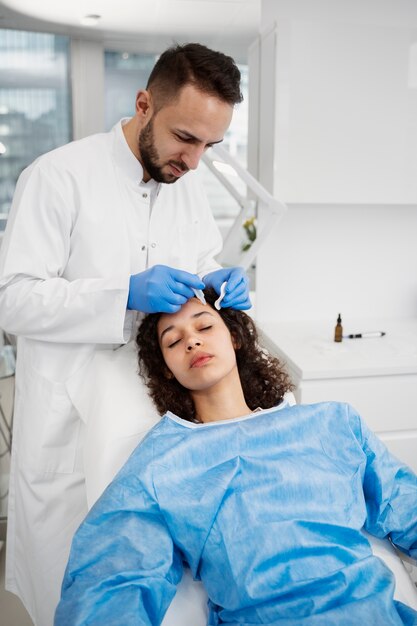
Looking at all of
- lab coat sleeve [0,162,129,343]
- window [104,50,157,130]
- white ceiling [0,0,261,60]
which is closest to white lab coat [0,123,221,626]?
lab coat sleeve [0,162,129,343]

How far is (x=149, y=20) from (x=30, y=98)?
50 cm

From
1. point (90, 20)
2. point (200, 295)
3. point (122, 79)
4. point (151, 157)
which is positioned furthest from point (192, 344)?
point (90, 20)

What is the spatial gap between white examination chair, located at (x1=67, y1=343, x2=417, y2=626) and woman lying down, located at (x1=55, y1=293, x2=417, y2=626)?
0.04m

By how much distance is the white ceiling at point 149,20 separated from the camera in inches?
69.9

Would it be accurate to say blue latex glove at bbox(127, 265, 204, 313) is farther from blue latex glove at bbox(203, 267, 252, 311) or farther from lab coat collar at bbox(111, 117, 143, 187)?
lab coat collar at bbox(111, 117, 143, 187)

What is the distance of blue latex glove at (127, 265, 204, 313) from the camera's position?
1.24 metres

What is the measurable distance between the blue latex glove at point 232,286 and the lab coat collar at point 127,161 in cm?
34

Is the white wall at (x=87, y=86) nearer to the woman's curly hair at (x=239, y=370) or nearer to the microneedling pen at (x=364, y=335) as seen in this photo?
the woman's curly hair at (x=239, y=370)

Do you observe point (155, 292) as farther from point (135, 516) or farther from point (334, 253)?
point (334, 253)

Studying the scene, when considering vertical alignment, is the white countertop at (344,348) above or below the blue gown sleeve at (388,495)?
above

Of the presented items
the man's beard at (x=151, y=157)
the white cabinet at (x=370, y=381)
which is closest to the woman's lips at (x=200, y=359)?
the man's beard at (x=151, y=157)

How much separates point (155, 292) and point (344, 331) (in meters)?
1.28

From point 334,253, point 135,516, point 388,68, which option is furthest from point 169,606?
point 388,68

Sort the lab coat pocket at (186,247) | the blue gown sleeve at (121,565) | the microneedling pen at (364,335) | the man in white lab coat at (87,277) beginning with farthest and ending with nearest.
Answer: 1. the microneedling pen at (364,335)
2. the lab coat pocket at (186,247)
3. the man in white lab coat at (87,277)
4. the blue gown sleeve at (121,565)
